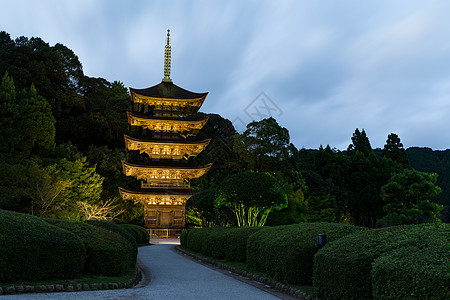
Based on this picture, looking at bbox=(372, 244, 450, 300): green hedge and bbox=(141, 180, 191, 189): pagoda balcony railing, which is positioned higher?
bbox=(141, 180, 191, 189): pagoda balcony railing

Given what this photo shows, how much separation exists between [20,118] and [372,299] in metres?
36.4

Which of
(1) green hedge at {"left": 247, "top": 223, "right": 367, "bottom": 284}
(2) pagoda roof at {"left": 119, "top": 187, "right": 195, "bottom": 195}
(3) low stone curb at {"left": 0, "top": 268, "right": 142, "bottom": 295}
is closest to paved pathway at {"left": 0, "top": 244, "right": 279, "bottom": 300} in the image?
(3) low stone curb at {"left": 0, "top": 268, "right": 142, "bottom": 295}

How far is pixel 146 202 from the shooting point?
33781 mm

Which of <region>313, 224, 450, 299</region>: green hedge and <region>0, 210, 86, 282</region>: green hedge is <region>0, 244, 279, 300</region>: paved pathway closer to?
<region>0, 210, 86, 282</region>: green hedge

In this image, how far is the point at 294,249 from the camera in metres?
7.65

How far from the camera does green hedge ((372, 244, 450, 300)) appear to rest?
3.94 m

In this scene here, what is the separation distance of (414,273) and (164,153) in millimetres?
32992

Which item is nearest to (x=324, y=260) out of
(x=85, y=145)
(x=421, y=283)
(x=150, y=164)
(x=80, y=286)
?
(x=421, y=283)

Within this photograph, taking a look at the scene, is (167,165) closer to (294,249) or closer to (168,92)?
(168,92)

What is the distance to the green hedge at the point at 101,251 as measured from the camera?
→ 827 cm

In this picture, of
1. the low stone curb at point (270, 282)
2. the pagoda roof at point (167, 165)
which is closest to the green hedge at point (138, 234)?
the low stone curb at point (270, 282)

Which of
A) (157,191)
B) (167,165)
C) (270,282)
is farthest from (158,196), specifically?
(270,282)

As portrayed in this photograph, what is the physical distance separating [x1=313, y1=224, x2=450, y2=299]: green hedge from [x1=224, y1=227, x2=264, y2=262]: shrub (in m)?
5.54

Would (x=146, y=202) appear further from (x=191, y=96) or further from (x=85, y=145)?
(x=85, y=145)
